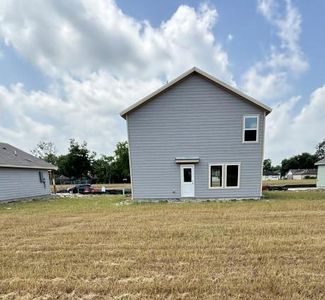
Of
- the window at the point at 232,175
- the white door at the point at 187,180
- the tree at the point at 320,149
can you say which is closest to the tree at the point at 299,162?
the tree at the point at 320,149

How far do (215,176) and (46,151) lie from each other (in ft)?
173

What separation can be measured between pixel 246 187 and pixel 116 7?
1111 centimetres

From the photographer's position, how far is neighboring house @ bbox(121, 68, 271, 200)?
1425 cm

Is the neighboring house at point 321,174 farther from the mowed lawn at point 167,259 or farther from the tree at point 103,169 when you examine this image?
the tree at point 103,169

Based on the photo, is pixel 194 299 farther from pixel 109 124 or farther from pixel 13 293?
pixel 109 124

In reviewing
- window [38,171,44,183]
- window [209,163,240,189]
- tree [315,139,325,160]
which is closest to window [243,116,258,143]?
window [209,163,240,189]

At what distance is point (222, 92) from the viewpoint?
14.3 meters

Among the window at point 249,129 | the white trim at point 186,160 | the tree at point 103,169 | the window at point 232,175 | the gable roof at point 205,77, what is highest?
the gable roof at point 205,77

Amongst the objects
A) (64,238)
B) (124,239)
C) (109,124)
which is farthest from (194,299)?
Answer: (109,124)

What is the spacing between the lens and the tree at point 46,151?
5806 cm

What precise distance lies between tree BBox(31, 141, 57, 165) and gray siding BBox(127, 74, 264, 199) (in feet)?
158

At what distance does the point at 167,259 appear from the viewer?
4.93 m

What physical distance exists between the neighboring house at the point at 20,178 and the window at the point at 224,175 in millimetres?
12658

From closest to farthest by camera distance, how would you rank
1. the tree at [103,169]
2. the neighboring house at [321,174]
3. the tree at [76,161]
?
1. the neighboring house at [321,174]
2. the tree at [76,161]
3. the tree at [103,169]
